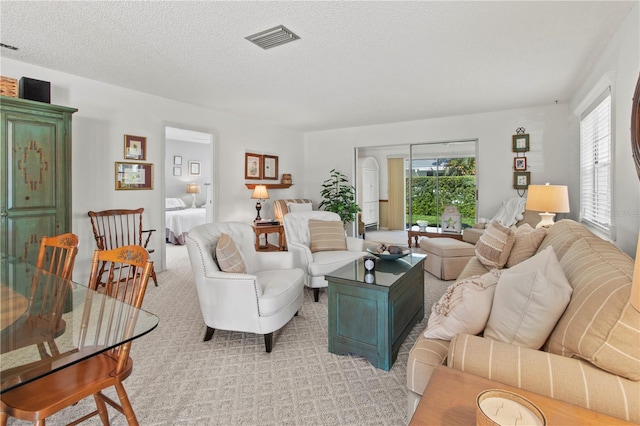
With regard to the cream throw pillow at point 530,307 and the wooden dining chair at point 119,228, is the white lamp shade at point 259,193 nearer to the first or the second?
the wooden dining chair at point 119,228

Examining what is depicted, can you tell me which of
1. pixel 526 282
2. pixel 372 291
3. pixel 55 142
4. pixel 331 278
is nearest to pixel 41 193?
pixel 55 142

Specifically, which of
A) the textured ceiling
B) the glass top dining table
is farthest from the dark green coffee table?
the textured ceiling

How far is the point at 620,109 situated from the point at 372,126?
4486 mm

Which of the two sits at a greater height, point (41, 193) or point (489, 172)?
point (489, 172)

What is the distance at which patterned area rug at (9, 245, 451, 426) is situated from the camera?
1.75 meters

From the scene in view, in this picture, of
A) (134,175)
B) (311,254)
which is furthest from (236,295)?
(134,175)

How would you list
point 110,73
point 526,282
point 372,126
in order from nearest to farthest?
point 526,282
point 110,73
point 372,126

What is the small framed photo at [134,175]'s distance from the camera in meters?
4.21

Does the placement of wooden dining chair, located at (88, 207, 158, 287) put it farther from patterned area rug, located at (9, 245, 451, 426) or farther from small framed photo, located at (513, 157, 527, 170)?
small framed photo, located at (513, 157, 527, 170)

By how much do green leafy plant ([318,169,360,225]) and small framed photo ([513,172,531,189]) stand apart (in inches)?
111

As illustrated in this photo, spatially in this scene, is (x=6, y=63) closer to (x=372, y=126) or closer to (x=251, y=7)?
(x=251, y=7)

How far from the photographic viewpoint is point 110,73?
143 inches

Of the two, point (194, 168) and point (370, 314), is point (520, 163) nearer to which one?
point (370, 314)

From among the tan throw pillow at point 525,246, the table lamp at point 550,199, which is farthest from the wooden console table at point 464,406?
the table lamp at point 550,199
